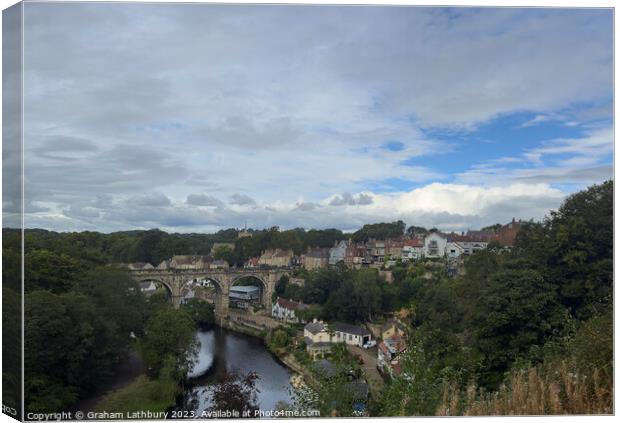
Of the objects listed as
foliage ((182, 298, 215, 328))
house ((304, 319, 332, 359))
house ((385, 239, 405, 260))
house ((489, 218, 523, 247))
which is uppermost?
house ((489, 218, 523, 247))

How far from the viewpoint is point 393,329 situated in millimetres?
6285

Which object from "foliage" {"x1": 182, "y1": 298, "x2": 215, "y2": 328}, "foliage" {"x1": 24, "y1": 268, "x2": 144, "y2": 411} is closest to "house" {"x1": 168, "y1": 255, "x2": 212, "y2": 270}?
"foliage" {"x1": 182, "y1": 298, "x2": 215, "y2": 328}

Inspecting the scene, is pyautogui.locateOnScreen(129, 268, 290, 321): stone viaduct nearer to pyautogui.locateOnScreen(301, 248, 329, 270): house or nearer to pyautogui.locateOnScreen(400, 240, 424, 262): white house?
pyautogui.locateOnScreen(301, 248, 329, 270): house

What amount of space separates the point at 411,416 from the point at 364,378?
3.12 ft

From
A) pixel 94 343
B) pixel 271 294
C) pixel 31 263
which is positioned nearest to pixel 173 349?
pixel 94 343

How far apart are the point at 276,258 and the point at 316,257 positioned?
49cm

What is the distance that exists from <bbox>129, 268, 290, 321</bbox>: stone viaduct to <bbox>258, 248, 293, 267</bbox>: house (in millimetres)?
96

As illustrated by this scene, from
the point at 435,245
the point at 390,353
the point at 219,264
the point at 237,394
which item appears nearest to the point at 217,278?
the point at 219,264

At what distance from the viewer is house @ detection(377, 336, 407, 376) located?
527 cm

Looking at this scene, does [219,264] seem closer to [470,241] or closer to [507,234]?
[470,241]

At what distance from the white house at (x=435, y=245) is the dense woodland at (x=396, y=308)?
171mm

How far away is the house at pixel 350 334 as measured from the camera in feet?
19.9

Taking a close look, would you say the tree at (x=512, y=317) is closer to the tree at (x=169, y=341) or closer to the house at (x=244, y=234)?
the house at (x=244, y=234)

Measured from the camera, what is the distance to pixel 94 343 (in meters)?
5.76
